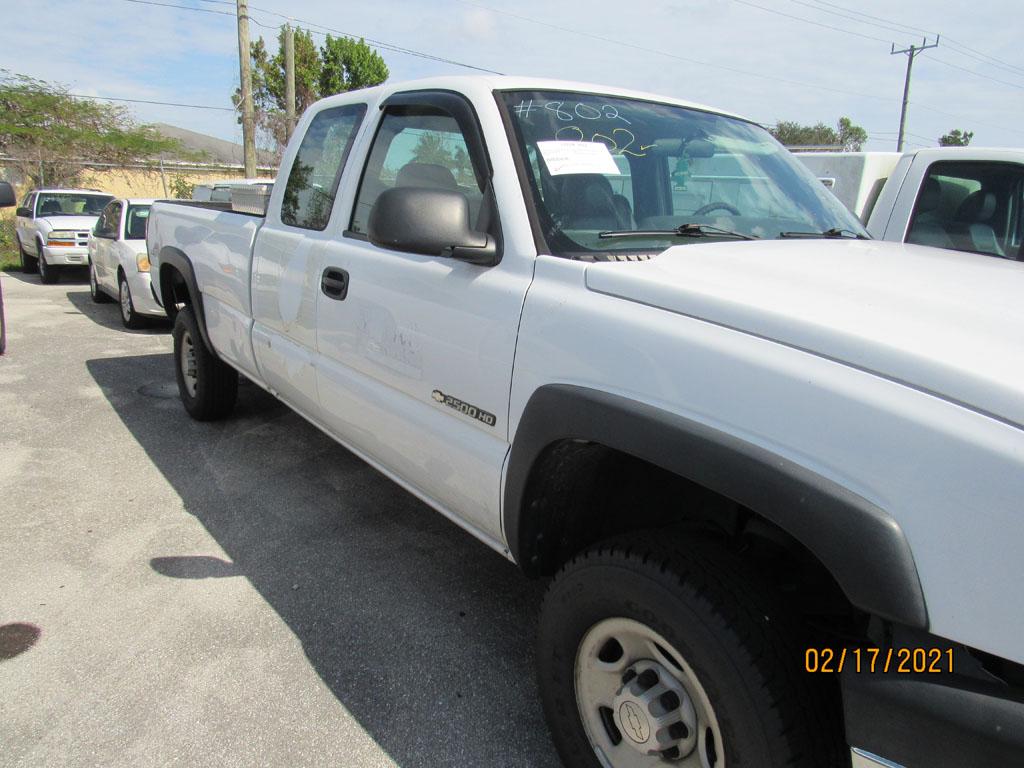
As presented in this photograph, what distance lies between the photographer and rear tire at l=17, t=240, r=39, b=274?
15.0 m

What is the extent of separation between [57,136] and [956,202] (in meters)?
25.8

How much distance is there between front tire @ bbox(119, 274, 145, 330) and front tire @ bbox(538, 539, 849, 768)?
8.35m

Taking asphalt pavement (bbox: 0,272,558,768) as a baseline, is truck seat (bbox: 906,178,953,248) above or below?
above

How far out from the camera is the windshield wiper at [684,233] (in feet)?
7.45

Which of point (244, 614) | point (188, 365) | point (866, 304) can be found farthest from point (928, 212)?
point (188, 365)

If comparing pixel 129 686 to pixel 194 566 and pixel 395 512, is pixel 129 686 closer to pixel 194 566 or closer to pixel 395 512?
pixel 194 566

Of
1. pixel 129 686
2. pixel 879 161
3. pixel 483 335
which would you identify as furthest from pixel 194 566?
pixel 879 161

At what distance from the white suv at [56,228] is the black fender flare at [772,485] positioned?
1377 cm

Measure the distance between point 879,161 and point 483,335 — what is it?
18.2ft

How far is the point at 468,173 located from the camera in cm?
257

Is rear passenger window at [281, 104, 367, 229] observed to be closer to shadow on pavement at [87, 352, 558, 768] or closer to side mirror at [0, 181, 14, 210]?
shadow on pavement at [87, 352, 558, 768]
